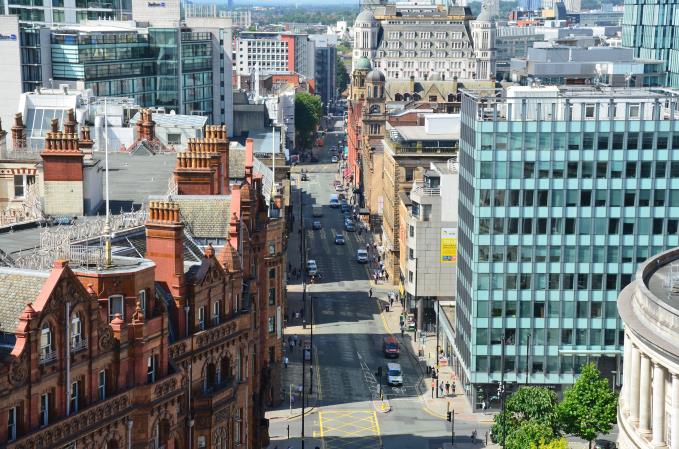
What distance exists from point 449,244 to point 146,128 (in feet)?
148

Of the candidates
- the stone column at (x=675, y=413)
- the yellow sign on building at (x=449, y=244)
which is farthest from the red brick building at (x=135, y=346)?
the yellow sign on building at (x=449, y=244)

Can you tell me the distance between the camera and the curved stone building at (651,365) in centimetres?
9456

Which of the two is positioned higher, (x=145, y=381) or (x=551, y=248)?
(x=145, y=381)

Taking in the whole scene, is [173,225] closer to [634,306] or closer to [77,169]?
[77,169]

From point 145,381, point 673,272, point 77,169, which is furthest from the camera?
point 673,272

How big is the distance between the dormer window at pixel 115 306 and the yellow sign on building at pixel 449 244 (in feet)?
330

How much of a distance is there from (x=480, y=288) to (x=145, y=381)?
241ft

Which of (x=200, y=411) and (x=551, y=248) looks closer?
(x=200, y=411)

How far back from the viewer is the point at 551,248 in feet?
453

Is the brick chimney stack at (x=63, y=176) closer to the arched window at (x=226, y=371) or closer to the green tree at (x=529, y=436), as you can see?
the arched window at (x=226, y=371)

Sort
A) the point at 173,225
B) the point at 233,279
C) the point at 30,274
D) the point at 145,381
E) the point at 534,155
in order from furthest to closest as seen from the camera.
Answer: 1. the point at 534,155
2. the point at 233,279
3. the point at 173,225
4. the point at 145,381
5. the point at 30,274

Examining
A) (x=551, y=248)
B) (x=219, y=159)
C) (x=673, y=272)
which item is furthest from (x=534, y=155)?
(x=219, y=159)

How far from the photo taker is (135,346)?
225 ft

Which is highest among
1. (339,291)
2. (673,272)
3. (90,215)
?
(90,215)
